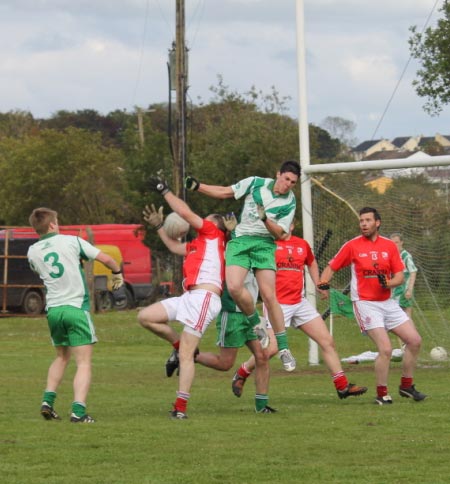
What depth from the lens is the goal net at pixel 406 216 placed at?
19.6 m

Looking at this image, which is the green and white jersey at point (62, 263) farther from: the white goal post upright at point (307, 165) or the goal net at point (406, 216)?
the goal net at point (406, 216)

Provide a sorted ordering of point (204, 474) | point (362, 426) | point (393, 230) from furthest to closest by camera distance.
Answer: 1. point (393, 230)
2. point (362, 426)
3. point (204, 474)

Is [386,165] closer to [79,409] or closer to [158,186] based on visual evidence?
[158,186]

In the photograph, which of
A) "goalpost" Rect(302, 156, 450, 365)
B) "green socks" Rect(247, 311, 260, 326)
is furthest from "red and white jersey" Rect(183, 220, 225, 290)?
"goalpost" Rect(302, 156, 450, 365)

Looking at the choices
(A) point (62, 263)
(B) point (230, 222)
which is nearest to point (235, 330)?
(B) point (230, 222)

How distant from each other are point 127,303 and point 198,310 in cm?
2940

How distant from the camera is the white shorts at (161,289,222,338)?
11430 millimetres

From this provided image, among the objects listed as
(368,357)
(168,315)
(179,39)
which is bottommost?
(368,357)

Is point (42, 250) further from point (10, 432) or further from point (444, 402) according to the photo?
point (444, 402)

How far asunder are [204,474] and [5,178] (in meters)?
56.9

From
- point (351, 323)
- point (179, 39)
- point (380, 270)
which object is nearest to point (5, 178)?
point (179, 39)

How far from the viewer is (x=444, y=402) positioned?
13172mm

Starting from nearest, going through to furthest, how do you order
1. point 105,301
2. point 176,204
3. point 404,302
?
point 176,204
point 404,302
point 105,301

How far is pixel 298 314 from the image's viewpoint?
47.0 ft
